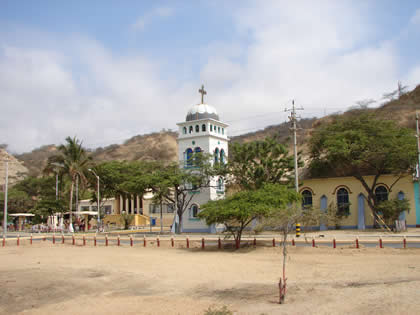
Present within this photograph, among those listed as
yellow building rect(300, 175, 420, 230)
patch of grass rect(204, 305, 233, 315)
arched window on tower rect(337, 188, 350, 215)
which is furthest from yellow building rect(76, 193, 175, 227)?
patch of grass rect(204, 305, 233, 315)

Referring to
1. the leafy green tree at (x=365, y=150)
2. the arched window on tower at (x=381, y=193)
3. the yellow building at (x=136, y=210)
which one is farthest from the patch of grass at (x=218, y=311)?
the yellow building at (x=136, y=210)

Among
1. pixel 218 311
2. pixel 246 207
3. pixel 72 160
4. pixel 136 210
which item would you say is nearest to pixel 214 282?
pixel 218 311

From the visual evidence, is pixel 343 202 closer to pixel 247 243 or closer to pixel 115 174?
pixel 247 243

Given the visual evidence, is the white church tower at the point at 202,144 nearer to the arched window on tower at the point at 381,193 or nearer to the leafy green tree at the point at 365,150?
the leafy green tree at the point at 365,150

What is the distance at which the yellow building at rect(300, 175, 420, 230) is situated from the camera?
36.3 m

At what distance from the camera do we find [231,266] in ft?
63.7

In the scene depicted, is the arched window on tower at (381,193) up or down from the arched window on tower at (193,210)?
up

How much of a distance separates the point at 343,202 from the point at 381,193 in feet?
11.7

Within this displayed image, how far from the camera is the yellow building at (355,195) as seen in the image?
36344mm

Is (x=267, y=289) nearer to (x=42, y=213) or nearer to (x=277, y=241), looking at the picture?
(x=277, y=241)

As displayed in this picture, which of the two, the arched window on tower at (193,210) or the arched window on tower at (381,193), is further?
the arched window on tower at (193,210)

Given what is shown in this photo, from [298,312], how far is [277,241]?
668 inches

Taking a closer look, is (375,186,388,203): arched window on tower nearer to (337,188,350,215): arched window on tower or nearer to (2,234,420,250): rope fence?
(337,188,350,215): arched window on tower

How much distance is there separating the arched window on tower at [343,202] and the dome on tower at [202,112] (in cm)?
1462
